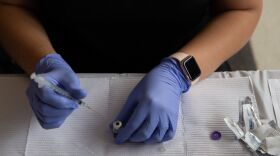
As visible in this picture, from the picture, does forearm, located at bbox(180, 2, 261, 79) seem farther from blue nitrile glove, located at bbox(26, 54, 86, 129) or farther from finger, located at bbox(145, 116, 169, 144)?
blue nitrile glove, located at bbox(26, 54, 86, 129)

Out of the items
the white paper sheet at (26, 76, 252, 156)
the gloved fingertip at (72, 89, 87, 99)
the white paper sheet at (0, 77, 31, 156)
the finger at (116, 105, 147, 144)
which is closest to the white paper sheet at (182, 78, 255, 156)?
the white paper sheet at (26, 76, 252, 156)

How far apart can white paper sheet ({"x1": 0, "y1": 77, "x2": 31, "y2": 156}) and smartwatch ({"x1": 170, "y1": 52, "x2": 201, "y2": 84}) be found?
13.4 inches

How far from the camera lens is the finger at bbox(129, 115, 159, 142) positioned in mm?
618

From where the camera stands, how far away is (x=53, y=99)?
0.61m

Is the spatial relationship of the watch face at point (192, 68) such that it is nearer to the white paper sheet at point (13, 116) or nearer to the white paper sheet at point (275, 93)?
the white paper sheet at point (275, 93)

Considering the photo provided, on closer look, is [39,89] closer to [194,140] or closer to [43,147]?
[43,147]

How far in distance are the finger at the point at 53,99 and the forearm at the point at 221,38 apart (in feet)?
1.00

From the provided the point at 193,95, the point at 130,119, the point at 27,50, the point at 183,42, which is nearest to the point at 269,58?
the point at 183,42

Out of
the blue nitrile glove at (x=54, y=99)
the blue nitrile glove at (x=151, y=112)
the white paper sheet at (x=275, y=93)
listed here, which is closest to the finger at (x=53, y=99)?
the blue nitrile glove at (x=54, y=99)

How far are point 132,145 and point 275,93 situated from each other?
0.33 metres

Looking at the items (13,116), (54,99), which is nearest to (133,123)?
(54,99)

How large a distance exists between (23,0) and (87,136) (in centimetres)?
42

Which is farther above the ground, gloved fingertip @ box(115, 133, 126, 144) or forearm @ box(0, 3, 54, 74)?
forearm @ box(0, 3, 54, 74)

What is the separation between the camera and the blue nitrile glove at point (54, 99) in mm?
612
